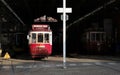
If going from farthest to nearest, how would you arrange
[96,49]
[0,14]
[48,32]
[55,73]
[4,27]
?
[4,27] → [0,14] → [96,49] → [48,32] → [55,73]

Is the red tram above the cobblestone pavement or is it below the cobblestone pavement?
above

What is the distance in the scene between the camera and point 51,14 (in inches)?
2559

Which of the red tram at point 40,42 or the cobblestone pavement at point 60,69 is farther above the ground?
the red tram at point 40,42

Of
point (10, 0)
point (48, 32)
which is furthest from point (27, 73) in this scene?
point (10, 0)

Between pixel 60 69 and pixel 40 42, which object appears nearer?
pixel 60 69

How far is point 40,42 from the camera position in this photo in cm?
3694

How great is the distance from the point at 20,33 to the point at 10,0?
14542 mm

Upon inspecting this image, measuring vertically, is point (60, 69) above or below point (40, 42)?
below

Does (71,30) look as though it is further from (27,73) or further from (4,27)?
(27,73)

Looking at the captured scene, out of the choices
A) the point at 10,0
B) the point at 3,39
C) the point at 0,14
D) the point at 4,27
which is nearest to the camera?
the point at 10,0

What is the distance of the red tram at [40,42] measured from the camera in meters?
36.6

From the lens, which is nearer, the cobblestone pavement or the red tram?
the cobblestone pavement

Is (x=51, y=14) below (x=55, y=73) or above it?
above

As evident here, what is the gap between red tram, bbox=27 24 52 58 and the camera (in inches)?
1441
